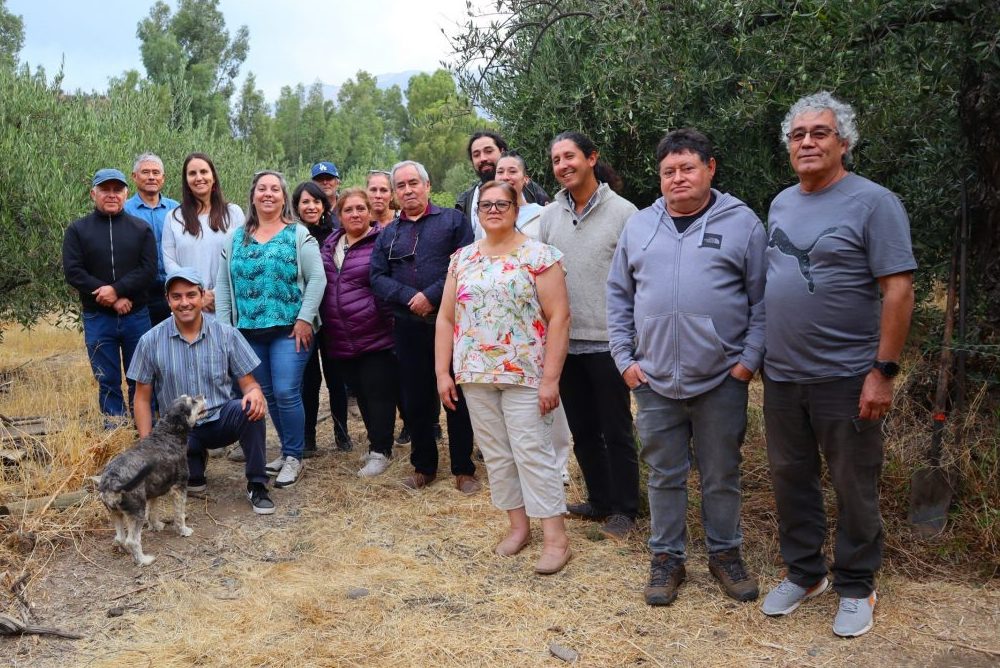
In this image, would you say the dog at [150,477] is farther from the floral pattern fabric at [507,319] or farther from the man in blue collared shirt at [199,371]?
the floral pattern fabric at [507,319]

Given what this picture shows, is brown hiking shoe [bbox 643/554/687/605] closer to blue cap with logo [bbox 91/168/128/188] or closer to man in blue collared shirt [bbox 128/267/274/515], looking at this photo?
man in blue collared shirt [bbox 128/267/274/515]

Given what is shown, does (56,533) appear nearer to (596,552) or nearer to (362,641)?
(362,641)

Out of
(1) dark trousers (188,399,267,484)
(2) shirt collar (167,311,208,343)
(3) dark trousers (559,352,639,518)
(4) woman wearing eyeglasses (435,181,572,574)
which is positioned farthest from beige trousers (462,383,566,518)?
(2) shirt collar (167,311,208,343)

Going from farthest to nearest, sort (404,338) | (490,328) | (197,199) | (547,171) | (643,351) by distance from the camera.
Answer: (547,171) < (197,199) < (404,338) < (490,328) < (643,351)

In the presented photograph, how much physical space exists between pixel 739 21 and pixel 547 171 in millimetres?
2931

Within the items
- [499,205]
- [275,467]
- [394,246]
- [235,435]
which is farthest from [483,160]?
[275,467]

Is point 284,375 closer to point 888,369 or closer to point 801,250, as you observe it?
point 801,250

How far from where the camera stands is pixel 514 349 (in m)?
4.59

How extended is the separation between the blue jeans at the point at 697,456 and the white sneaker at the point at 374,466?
2.82 meters

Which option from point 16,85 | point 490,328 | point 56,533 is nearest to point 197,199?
point 56,533

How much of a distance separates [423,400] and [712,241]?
282 centimetres

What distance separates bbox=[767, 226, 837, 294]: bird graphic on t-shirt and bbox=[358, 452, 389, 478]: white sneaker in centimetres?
386

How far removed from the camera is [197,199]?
6730 millimetres

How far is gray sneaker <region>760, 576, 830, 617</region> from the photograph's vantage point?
4.04m
